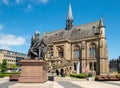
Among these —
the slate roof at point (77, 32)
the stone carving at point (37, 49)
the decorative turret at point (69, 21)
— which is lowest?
the stone carving at point (37, 49)

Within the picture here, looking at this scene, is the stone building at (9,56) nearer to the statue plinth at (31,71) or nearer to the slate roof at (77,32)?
the slate roof at (77,32)

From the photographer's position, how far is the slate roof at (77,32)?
68.5m

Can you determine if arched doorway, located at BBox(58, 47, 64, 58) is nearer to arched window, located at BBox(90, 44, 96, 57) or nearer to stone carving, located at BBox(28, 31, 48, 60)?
arched window, located at BBox(90, 44, 96, 57)

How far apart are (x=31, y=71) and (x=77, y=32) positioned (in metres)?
60.8

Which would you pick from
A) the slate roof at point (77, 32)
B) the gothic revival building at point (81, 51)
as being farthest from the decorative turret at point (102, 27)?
the slate roof at point (77, 32)

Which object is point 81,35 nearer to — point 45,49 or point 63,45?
point 63,45

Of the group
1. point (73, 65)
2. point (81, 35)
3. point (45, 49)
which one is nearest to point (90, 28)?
point (81, 35)

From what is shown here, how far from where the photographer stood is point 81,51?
6888 cm

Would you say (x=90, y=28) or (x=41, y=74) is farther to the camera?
(x=90, y=28)

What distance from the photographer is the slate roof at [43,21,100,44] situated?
68531mm

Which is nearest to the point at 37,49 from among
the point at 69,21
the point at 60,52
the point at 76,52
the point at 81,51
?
the point at 81,51

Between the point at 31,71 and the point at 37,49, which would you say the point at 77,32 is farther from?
the point at 31,71

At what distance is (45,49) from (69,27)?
62.8 metres

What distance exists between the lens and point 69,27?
78562 millimetres
